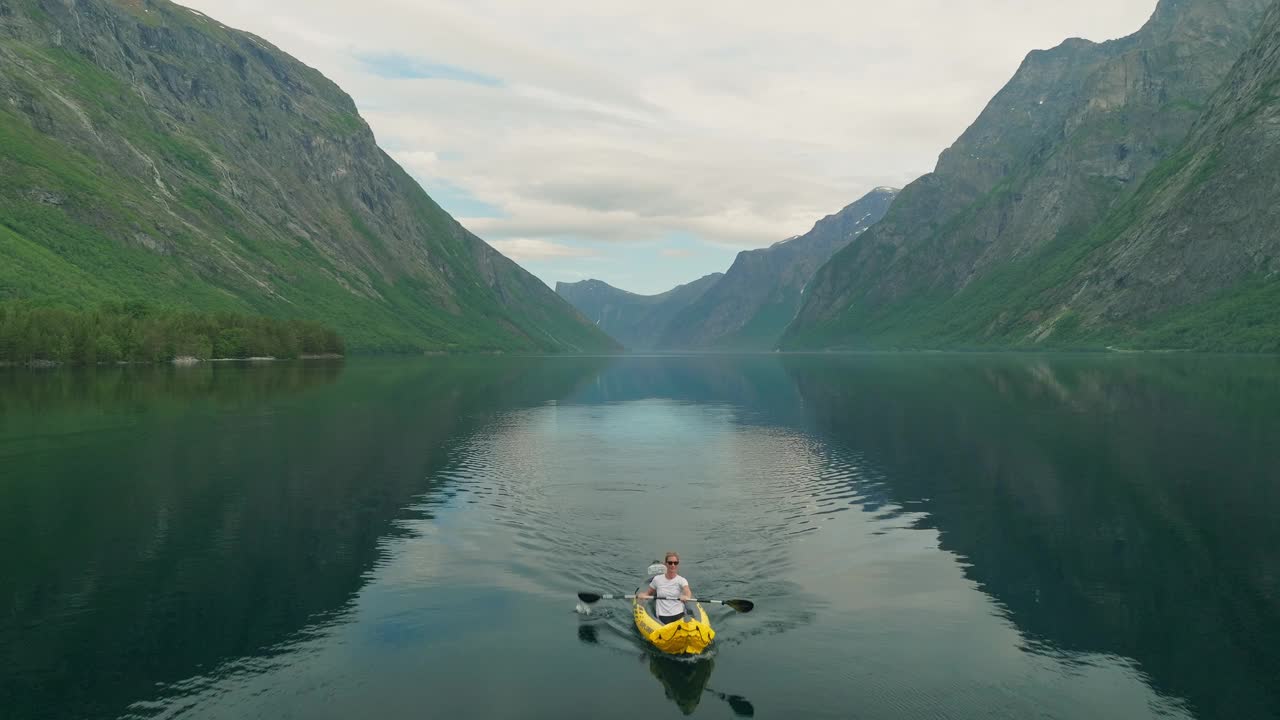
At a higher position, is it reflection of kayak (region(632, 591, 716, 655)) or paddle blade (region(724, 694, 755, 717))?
reflection of kayak (region(632, 591, 716, 655))

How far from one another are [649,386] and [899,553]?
146934 millimetres

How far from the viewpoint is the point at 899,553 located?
4125 cm

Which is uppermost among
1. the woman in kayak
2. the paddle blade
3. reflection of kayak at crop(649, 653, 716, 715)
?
the woman in kayak

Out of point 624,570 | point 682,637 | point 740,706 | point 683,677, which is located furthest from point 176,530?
point 740,706

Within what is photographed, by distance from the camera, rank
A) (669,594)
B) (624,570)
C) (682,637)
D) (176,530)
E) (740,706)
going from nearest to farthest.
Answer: (740,706), (682,637), (669,594), (624,570), (176,530)

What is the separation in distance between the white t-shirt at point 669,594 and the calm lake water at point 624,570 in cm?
189

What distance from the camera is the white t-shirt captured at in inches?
1251

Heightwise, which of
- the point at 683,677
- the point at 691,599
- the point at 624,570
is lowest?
the point at 683,677

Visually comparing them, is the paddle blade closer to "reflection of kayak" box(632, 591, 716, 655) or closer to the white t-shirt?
"reflection of kayak" box(632, 591, 716, 655)

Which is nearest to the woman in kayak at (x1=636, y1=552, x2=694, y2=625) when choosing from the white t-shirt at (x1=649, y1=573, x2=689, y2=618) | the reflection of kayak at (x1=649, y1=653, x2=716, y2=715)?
the white t-shirt at (x1=649, y1=573, x2=689, y2=618)

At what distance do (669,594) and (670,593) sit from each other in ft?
0.25

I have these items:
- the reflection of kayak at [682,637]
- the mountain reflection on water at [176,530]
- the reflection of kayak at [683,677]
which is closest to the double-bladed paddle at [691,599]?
the reflection of kayak at [682,637]

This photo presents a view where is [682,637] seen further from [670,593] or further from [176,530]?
[176,530]

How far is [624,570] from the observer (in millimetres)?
40188
